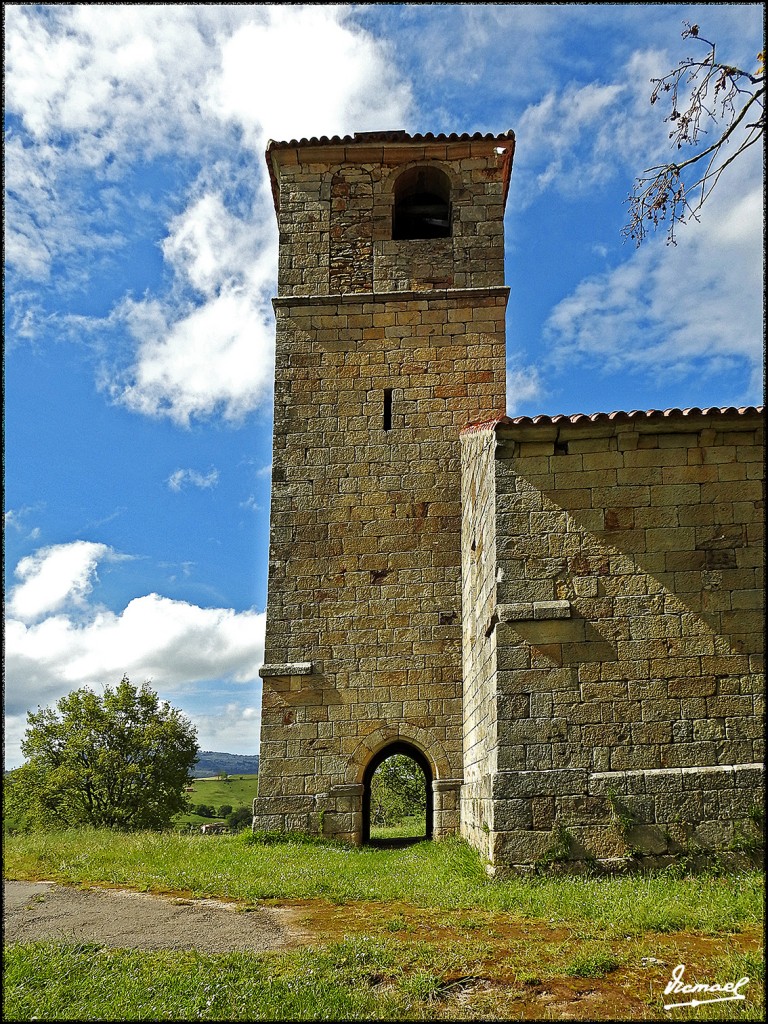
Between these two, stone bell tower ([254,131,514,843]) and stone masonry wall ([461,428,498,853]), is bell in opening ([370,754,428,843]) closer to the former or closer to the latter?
stone bell tower ([254,131,514,843])

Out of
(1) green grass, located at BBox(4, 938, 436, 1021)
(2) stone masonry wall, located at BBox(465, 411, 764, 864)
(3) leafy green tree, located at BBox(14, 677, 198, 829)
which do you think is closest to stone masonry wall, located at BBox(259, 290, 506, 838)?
(2) stone masonry wall, located at BBox(465, 411, 764, 864)

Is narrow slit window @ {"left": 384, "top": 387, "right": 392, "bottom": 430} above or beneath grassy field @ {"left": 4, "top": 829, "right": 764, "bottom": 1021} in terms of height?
above

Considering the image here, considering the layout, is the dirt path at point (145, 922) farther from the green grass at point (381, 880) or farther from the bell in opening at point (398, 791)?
the bell in opening at point (398, 791)

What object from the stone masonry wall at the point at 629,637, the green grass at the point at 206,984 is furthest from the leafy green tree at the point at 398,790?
the green grass at the point at 206,984

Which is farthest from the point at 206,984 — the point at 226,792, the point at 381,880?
the point at 226,792

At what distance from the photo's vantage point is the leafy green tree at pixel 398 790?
35531mm

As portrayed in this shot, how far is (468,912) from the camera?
6.11 metres

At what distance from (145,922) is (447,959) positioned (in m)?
2.65

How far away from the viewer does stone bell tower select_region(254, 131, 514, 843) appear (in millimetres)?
11836

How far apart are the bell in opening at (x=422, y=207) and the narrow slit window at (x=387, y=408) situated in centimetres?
307

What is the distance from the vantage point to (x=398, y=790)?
35906mm

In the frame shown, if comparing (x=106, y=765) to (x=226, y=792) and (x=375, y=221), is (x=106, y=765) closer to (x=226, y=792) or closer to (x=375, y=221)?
(x=375, y=221)

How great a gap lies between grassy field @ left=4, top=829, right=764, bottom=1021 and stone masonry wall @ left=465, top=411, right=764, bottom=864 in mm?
Result: 505

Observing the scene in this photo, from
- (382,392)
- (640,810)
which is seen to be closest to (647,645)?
(640,810)
